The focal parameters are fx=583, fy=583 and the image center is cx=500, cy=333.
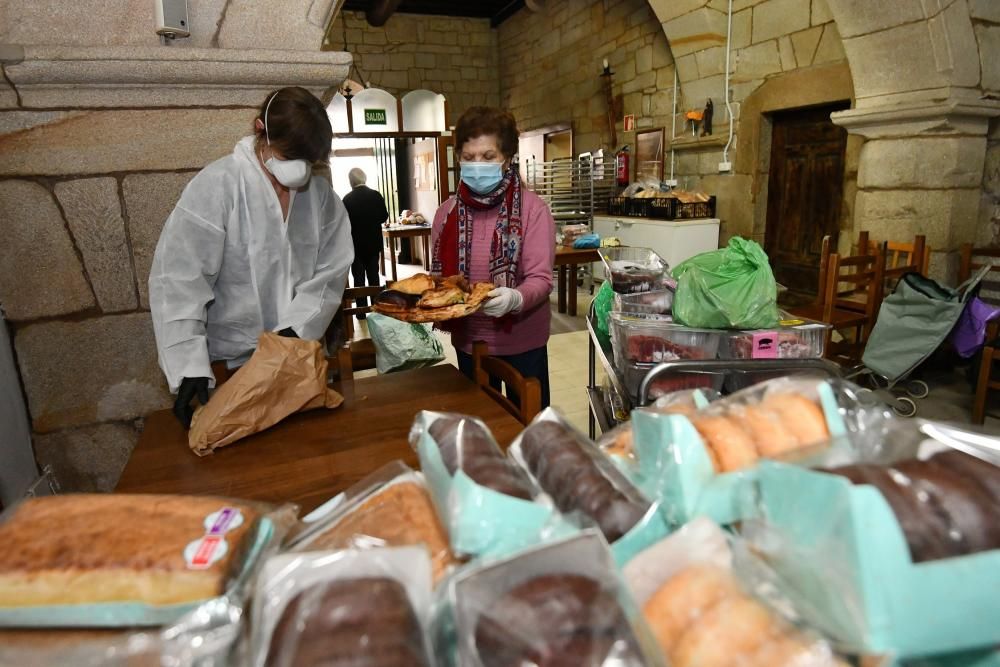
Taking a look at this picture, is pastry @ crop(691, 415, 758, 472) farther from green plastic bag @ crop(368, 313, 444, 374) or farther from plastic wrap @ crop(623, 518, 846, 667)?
green plastic bag @ crop(368, 313, 444, 374)

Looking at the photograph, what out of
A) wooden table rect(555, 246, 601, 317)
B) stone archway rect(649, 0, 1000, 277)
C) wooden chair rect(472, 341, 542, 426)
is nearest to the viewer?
wooden chair rect(472, 341, 542, 426)

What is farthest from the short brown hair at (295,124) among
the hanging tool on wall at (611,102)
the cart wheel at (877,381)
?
the hanging tool on wall at (611,102)

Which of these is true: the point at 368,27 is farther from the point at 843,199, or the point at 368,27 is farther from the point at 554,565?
the point at 554,565

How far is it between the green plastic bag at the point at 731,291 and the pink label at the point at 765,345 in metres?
0.03

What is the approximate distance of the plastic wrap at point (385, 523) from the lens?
A: 1.82 ft

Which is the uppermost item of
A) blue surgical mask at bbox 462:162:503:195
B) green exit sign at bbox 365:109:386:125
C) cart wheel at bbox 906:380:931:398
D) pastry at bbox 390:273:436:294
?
green exit sign at bbox 365:109:386:125

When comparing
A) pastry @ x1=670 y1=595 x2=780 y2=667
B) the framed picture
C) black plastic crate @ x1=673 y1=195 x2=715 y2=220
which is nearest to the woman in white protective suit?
pastry @ x1=670 y1=595 x2=780 y2=667

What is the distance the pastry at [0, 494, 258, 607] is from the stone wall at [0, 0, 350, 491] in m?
1.65

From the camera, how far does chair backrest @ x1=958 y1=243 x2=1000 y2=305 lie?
354cm

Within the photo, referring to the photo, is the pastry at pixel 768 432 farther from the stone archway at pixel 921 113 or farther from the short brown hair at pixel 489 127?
the stone archway at pixel 921 113

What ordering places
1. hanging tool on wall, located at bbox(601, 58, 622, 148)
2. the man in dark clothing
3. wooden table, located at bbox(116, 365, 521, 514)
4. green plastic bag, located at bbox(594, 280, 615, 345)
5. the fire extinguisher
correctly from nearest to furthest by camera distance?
1. wooden table, located at bbox(116, 365, 521, 514)
2. green plastic bag, located at bbox(594, 280, 615, 345)
3. the man in dark clothing
4. the fire extinguisher
5. hanging tool on wall, located at bbox(601, 58, 622, 148)

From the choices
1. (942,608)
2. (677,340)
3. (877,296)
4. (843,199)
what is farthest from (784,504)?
(843,199)

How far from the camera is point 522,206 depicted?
2086 millimetres

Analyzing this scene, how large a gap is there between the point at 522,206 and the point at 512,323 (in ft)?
1.38
